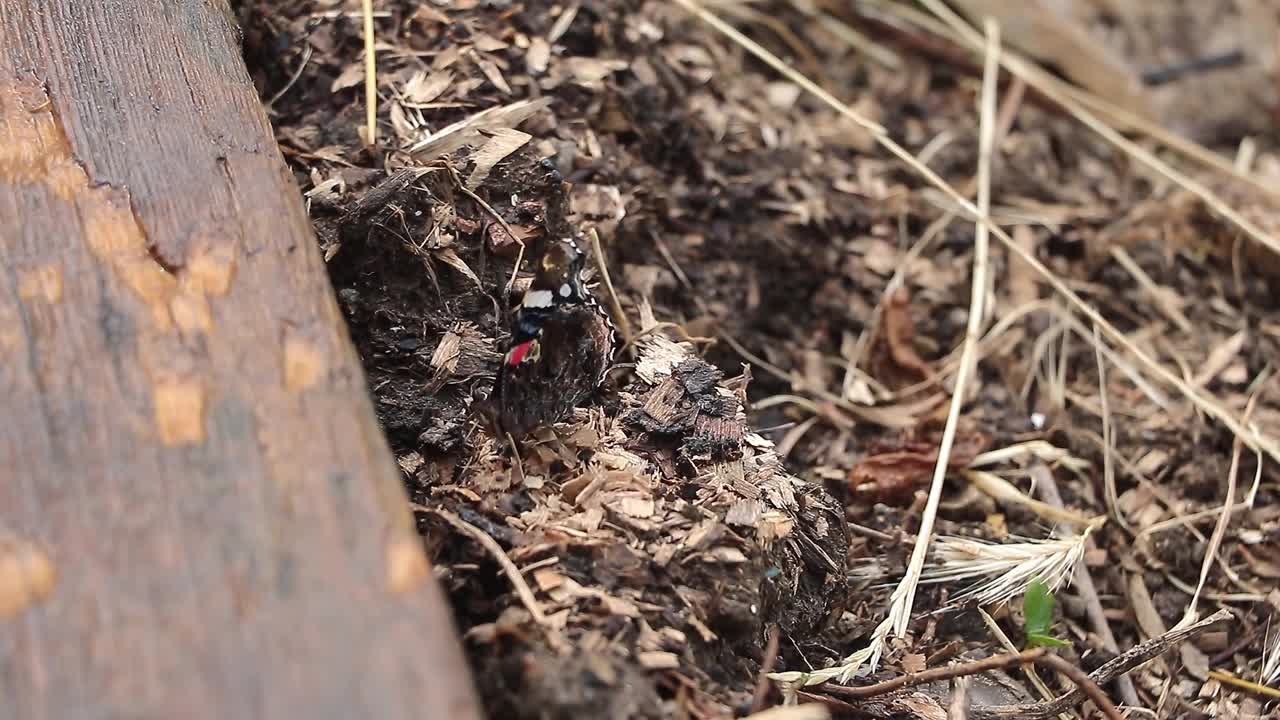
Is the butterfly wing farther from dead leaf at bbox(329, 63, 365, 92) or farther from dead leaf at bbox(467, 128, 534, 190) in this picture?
dead leaf at bbox(329, 63, 365, 92)

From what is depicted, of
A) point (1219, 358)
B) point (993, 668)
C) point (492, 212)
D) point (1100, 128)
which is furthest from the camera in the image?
point (1100, 128)

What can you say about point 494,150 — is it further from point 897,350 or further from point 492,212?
point 897,350

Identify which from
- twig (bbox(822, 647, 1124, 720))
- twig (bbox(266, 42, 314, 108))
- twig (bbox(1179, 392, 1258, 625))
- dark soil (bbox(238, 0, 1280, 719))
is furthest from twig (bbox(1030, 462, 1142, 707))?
twig (bbox(266, 42, 314, 108))

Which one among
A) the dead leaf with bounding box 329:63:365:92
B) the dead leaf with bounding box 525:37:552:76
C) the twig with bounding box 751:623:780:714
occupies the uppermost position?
the dead leaf with bounding box 525:37:552:76

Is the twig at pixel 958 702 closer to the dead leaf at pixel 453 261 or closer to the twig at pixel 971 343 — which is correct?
the twig at pixel 971 343

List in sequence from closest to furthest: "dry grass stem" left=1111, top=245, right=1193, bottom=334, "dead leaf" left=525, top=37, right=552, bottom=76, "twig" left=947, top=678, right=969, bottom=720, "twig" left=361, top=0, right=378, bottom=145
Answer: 1. "twig" left=947, top=678, right=969, bottom=720
2. "twig" left=361, top=0, right=378, bottom=145
3. "dead leaf" left=525, top=37, right=552, bottom=76
4. "dry grass stem" left=1111, top=245, right=1193, bottom=334

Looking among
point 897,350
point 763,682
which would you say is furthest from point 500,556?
point 897,350
